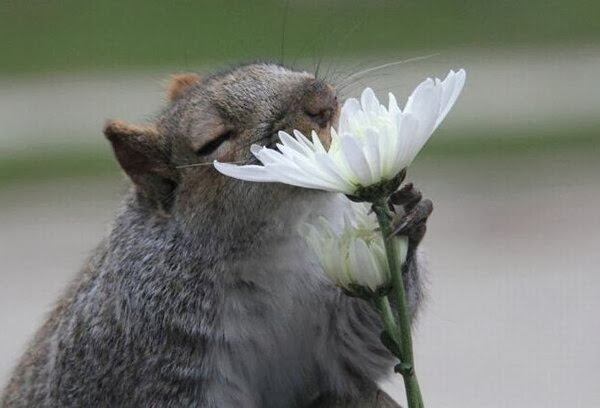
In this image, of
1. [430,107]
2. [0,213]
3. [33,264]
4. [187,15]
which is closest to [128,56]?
[187,15]

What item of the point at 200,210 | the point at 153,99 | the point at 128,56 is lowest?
the point at 200,210

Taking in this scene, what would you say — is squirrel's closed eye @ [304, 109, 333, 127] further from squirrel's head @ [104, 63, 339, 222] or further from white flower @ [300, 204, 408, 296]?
white flower @ [300, 204, 408, 296]

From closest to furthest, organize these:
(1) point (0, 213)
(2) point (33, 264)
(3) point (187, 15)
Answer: (2) point (33, 264)
(1) point (0, 213)
(3) point (187, 15)

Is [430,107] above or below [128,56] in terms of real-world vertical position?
below

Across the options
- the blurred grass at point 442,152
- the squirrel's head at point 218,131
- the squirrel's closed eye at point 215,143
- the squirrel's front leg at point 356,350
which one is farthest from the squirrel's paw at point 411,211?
the blurred grass at point 442,152

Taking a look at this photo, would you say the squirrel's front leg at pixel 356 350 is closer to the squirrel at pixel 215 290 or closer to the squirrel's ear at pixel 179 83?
the squirrel at pixel 215 290

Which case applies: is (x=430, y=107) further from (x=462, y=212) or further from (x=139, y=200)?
(x=462, y=212)

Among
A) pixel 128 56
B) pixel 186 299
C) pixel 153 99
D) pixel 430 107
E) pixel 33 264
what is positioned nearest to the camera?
pixel 430 107
